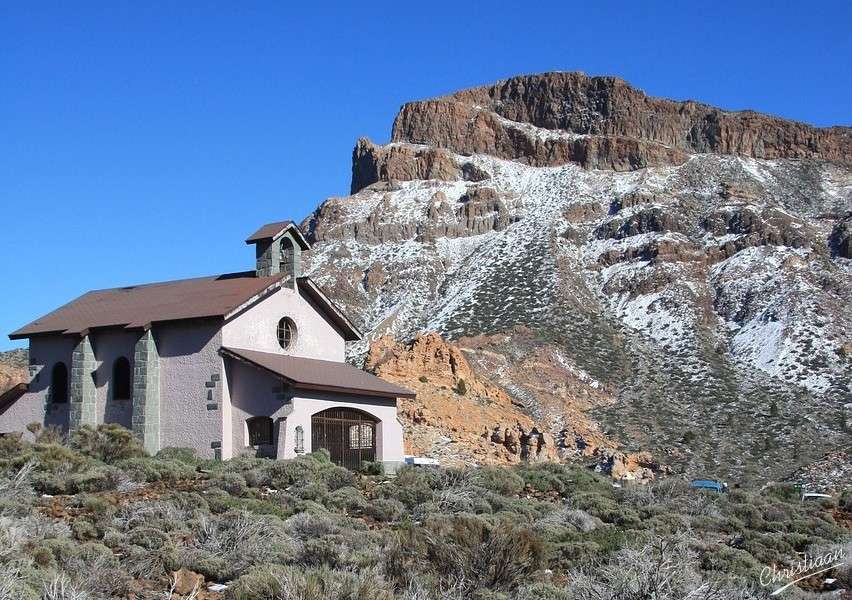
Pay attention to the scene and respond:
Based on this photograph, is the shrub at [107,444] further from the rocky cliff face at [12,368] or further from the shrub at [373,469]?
the rocky cliff face at [12,368]

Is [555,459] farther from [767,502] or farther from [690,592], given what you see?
[690,592]

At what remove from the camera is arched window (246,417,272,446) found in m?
29.2

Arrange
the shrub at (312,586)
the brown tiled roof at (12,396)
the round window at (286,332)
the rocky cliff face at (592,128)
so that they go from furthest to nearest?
1. the rocky cliff face at (592,128)
2. the brown tiled roof at (12,396)
3. the round window at (286,332)
4. the shrub at (312,586)

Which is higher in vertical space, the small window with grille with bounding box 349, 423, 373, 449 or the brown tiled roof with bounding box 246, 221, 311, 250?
the brown tiled roof with bounding box 246, 221, 311, 250

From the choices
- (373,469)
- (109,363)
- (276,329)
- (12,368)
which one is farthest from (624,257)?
(373,469)

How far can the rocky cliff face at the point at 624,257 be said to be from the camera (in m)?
62.8

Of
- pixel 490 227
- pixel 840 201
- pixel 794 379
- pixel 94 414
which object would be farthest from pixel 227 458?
pixel 840 201

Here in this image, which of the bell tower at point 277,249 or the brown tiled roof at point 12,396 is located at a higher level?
the bell tower at point 277,249

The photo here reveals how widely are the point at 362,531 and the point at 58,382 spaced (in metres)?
19.6

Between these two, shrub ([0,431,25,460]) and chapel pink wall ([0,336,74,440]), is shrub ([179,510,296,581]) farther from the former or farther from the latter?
chapel pink wall ([0,336,74,440])

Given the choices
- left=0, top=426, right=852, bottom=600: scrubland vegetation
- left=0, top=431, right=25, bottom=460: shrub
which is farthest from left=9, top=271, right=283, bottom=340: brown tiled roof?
left=0, top=431, right=25, bottom=460: shrub

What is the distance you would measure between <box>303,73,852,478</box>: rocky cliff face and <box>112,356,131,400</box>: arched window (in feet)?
76.7

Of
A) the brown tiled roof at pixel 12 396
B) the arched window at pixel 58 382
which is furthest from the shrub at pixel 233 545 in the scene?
the brown tiled roof at pixel 12 396

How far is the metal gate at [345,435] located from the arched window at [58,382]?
8.41m
